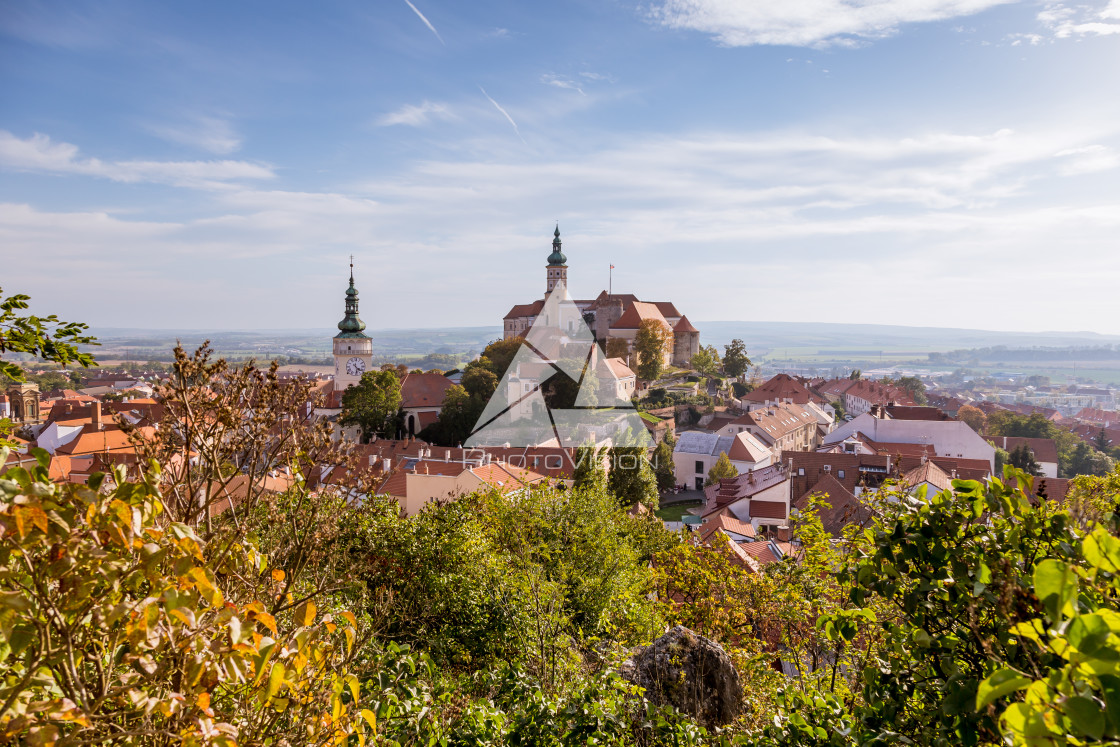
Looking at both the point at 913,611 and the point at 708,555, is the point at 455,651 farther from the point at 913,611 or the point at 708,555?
the point at 913,611

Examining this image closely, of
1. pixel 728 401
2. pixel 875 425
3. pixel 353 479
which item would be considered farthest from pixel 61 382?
pixel 353 479

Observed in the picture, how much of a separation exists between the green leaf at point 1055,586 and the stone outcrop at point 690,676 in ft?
16.2

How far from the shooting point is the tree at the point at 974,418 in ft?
223

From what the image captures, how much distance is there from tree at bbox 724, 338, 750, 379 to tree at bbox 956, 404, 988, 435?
2451 centimetres

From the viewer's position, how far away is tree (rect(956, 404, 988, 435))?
223 feet

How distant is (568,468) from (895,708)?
26589 millimetres

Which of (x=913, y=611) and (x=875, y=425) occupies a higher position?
(x=913, y=611)

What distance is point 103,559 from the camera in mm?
1428

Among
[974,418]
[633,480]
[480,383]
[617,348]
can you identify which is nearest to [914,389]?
[974,418]

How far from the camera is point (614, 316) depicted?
2638 inches

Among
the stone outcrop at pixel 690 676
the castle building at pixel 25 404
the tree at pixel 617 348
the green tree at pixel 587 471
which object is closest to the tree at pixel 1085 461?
the tree at pixel 617 348

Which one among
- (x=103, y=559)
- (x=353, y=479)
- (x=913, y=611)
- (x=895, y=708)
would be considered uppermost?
(x=103, y=559)

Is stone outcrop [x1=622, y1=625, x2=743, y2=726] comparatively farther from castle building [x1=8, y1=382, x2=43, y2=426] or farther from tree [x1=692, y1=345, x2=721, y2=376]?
castle building [x1=8, y1=382, x2=43, y2=426]

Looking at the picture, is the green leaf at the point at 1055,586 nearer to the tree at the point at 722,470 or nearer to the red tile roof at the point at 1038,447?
the tree at the point at 722,470
